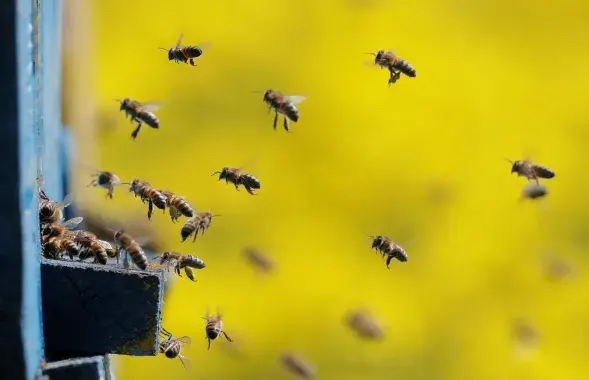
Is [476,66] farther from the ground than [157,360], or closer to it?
farther from the ground

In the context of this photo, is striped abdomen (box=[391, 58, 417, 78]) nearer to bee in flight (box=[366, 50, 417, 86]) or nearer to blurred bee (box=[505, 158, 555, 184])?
bee in flight (box=[366, 50, 417, 86])

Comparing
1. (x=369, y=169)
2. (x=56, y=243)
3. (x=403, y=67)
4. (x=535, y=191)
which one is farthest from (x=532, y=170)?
(x=56, y=243)

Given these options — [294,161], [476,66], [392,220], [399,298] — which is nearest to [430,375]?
[399,298]

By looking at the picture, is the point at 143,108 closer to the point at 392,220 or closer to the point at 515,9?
the point at 392,220

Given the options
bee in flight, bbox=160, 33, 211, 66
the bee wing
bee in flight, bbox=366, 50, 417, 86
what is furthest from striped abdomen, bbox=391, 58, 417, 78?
the bee wing

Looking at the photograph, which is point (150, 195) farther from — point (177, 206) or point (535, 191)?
point (535, 191)
